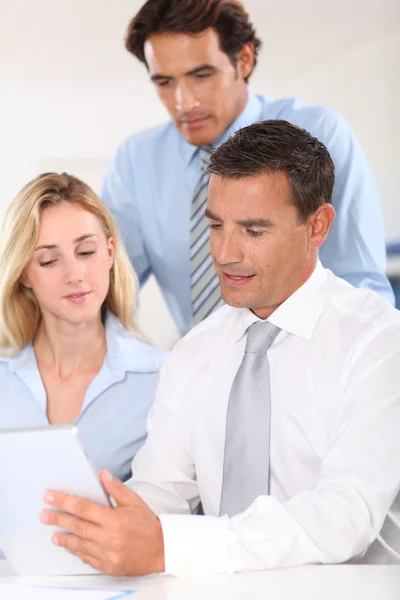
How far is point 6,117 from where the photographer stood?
9.65 feet

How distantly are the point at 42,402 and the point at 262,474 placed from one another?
0.77m

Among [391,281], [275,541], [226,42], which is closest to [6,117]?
[226,42]

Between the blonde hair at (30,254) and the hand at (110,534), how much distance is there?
97 centimetres

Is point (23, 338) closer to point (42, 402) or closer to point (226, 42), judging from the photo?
point (42, 402)

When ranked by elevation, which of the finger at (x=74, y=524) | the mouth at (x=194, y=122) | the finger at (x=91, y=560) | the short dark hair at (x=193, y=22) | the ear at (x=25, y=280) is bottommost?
the finger at (x=91, y=560)

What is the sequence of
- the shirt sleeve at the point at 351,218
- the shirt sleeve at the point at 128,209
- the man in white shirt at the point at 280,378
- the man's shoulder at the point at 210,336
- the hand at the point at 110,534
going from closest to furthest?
1. the hand at the point at 110,534
2. the man in white shirt at the point at 280,378
3. the man's shoulder at the point at 210,336
4. the shirt sleeve at the point at 351,218
5. the shirt sleeve at the point at 128,209

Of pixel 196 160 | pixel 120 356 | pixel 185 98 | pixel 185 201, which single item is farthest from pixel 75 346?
pixel 185 98

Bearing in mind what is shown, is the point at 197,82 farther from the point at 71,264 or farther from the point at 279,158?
the point at 279,158

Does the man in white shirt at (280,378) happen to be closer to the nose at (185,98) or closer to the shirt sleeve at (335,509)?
the shirt sleeve at (335,509)

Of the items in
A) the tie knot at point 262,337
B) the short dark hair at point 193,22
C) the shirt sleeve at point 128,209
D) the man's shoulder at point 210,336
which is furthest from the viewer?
the shirt sleeve at point 128,209

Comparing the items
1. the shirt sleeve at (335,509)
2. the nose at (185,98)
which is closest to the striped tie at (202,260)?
the nose at (185,98)

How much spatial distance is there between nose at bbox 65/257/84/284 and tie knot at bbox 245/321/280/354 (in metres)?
0.61

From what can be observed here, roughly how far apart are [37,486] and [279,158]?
79cm

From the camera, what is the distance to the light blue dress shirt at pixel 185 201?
2.48m
